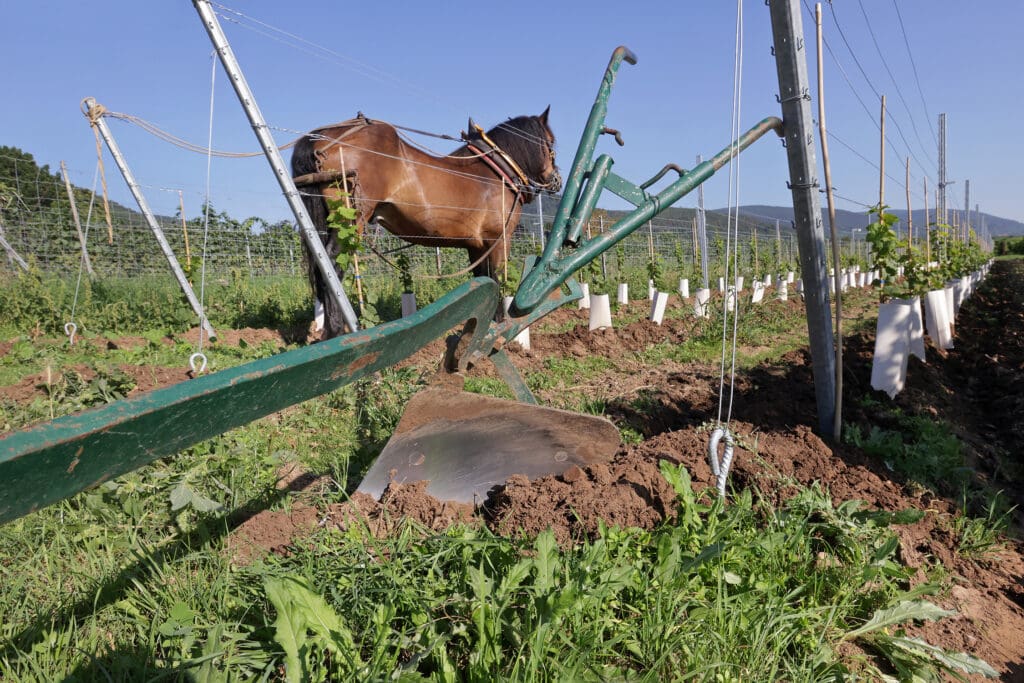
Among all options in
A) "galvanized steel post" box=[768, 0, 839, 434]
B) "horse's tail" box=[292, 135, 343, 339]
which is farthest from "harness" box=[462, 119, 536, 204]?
"galvanized steel post" box=[768, 0, 839, 434]

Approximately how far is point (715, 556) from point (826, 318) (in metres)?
1.64

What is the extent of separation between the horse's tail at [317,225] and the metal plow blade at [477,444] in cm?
346

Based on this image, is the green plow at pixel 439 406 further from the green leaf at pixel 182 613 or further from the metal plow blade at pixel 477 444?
the green leaf at pixel 182 613

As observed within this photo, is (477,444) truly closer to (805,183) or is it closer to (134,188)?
(805,183)

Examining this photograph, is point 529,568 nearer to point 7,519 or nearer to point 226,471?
point 7,519

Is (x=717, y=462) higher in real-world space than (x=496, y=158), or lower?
lower

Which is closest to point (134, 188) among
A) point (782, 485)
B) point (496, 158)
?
point (496, 158)

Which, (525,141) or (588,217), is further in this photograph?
(525,141)

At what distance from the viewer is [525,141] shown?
708 centimetres

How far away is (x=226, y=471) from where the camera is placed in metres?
2.68

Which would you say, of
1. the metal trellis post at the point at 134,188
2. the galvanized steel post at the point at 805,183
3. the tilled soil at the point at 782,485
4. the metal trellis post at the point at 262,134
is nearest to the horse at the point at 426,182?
the metal trellis post at the point at 262,134

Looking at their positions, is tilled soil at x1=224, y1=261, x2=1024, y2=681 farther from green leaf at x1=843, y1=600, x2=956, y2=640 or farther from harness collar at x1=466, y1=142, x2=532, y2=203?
harness collar at x1=466, y1=142, x2=532, y2=203

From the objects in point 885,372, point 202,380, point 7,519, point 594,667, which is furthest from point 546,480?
point 885,372

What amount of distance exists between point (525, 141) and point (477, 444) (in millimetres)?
5571
